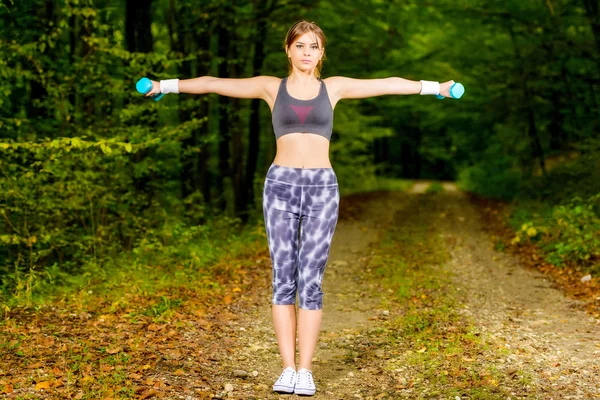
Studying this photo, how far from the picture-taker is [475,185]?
31.3 metres

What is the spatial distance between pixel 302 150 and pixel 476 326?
10.7 ft

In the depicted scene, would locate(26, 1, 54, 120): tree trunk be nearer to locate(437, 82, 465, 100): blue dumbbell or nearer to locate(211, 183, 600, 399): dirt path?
locate(211, 183, 600, 399): dirt path

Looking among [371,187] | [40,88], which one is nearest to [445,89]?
[40,88]

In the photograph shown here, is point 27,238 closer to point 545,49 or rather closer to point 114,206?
point 114,206

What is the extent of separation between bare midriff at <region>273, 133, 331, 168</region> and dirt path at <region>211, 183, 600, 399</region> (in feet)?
5.51

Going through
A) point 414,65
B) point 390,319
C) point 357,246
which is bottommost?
point 357,246

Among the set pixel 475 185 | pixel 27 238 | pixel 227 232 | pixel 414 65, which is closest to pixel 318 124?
pixel 27 238

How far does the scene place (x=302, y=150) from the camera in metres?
4.38

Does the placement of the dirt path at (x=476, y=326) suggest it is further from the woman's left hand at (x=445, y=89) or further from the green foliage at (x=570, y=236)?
the woman's left hand at (x=445, y=89)

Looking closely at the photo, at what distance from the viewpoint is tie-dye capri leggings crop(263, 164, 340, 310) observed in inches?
173

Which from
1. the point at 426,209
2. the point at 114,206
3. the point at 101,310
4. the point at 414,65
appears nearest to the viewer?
the point at 101,310

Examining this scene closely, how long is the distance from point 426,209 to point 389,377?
50.1ft

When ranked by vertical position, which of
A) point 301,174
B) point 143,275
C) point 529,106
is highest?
point 301,174

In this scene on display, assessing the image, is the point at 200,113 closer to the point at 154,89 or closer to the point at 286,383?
the point at 154,89
